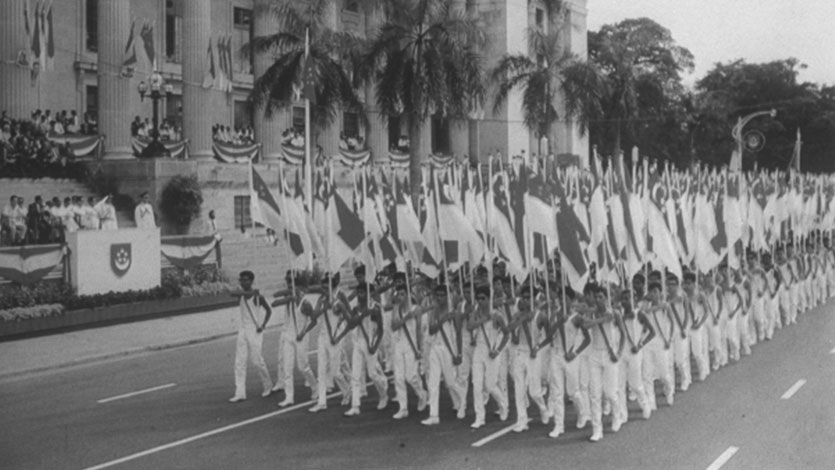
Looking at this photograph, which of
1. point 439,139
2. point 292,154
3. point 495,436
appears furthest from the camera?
point 439,139

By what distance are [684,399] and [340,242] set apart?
17.9ft

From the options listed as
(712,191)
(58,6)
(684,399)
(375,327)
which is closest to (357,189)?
(375,327)

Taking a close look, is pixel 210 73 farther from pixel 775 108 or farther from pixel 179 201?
pixel 775 108

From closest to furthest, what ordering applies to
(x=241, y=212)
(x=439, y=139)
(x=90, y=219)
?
(x=90, y=219), (x=241, y=212), (x=439, y=139)

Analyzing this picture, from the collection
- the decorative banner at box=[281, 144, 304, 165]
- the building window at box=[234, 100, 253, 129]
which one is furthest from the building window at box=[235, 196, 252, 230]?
the building window at box=[234, 100, 253, 129]

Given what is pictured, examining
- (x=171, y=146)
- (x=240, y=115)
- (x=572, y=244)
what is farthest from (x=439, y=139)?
(x=572, y=244)

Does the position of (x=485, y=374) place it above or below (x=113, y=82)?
below

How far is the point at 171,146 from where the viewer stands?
30.7 metres

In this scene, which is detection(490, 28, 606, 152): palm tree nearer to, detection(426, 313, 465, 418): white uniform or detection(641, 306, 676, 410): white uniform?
detection(641, 306, 676, 410): white uniform

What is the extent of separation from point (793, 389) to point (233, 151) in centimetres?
2314

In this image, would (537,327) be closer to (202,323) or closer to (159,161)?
(202,323)

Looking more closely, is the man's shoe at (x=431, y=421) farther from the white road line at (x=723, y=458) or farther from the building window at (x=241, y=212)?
the building window at (x=241, y=212)

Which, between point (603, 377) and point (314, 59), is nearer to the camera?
point (603, 377)

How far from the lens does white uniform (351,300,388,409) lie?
1252 centimetres
